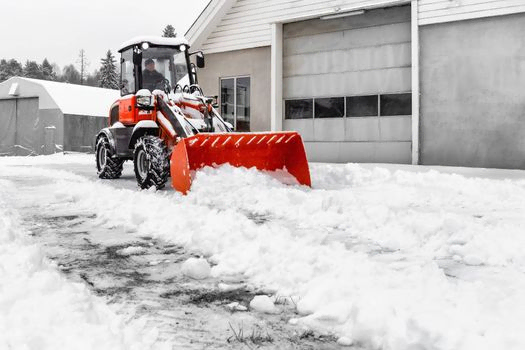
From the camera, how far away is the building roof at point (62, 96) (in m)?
26.1

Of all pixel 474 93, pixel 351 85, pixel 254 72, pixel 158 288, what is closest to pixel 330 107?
pixel 351 85

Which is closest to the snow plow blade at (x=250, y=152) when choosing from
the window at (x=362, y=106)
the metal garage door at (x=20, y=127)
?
the window at (x=362, y=106)

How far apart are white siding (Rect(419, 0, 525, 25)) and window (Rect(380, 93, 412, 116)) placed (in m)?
2.00

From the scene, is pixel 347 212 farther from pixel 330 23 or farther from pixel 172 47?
pixel 330 23

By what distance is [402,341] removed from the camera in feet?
7.28

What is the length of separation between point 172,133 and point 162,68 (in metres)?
1.83

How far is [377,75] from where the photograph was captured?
1410 cm

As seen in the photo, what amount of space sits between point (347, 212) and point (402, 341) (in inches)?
132

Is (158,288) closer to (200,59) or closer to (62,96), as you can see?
(200,59)

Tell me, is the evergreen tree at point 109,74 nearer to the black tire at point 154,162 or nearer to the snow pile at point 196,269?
the black tire at point 154,162

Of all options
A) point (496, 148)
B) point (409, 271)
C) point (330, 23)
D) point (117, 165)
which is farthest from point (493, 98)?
point (409, 271)

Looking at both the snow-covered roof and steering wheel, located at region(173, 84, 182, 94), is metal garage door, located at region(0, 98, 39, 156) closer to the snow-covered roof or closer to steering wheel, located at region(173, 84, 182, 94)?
the snow-covered roof

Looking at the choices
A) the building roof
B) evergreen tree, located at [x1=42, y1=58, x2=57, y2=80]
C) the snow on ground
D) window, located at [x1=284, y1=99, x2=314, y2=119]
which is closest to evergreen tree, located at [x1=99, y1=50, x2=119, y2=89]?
evergreen tree, located at [x1=42, y1=58, x2=57, y2=80]

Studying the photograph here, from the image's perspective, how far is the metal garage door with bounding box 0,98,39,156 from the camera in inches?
1041
